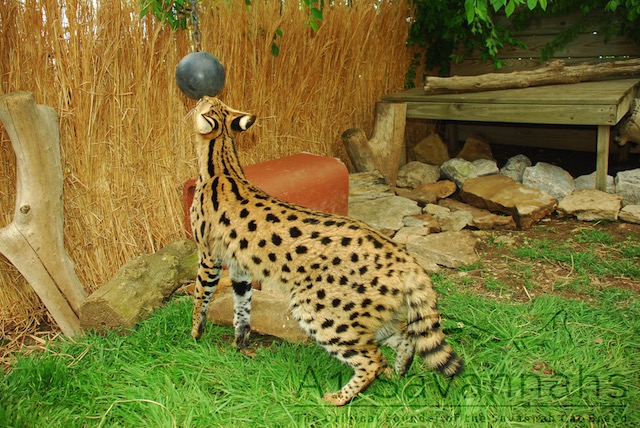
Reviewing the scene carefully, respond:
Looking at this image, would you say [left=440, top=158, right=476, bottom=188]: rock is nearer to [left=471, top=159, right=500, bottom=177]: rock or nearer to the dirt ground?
[left=471, top=159, right=500, bottom=177]: rock

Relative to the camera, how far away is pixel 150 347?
3.53 meters

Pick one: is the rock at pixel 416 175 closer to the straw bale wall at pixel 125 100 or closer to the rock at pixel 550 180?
the rock at pixel 550 180

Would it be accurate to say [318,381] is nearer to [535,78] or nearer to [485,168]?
[485,168]

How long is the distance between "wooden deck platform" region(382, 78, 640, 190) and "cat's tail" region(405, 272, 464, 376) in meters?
3.94

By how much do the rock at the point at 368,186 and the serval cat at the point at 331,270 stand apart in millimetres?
2767

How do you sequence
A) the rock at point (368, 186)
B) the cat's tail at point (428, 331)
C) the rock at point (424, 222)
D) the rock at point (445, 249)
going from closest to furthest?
1. the cat's tail at point (428, 331)
2. the rock at point (445, 249)
3. the rock at point (424, 222)
4. the rock at point (368, 186)

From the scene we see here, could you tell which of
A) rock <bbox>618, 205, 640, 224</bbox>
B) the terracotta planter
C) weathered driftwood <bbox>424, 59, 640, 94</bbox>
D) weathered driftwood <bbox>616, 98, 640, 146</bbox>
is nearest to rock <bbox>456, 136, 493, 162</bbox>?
weathered driftwood <bbox>424, 59, 640, 94</bbox>

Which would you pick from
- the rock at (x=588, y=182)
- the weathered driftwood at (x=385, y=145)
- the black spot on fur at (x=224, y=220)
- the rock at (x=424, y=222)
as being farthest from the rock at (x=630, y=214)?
the black spot on fur at (x=224, y=220)

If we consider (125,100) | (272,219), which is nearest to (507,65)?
(125,100)

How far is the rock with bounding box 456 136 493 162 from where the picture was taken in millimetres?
7430

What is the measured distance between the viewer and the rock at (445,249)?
15.8ft

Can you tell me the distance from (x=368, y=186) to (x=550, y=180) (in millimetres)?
1967

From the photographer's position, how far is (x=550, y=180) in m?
6.20

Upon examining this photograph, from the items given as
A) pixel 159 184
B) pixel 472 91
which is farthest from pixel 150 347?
pixel 472 91
